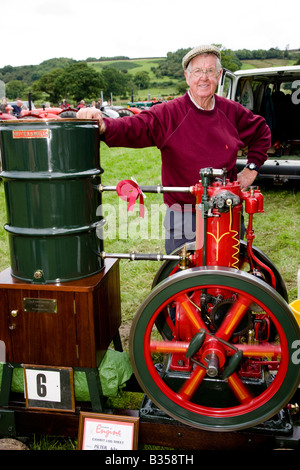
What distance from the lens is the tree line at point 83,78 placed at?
252 ft

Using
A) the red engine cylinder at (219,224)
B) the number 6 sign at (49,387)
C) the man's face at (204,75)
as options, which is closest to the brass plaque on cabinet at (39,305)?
the number 6 sign at (49,387)

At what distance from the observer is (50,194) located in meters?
1.76

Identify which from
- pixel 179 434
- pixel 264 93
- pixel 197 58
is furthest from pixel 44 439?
pixel 264 93

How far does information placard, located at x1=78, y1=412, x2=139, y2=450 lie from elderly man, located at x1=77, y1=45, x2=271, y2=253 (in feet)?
3.53

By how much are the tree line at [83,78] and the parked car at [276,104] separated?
4273 centimetres

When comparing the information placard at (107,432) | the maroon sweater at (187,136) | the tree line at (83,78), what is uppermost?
the tree line at (83,78)

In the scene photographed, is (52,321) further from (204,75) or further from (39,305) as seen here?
(204,75)

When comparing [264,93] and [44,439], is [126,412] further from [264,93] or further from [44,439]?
[264,93]

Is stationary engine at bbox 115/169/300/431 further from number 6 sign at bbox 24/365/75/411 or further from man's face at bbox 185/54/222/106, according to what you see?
man's face at bbox 185/54/222/106

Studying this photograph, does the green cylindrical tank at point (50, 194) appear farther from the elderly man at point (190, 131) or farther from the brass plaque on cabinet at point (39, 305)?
the elderly man at point (190, 131)

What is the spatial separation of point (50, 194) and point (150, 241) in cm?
319

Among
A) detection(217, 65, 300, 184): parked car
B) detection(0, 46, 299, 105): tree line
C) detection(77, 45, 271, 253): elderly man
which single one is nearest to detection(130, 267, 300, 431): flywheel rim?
detection(77, 45, 271, 253): elderly man

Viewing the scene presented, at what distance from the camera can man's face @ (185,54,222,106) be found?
211cm

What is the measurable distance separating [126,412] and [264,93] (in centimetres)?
652
